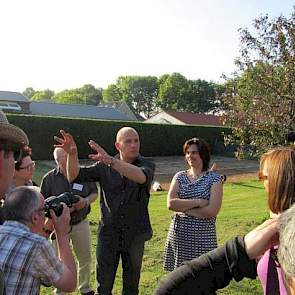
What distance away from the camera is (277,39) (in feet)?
35.1

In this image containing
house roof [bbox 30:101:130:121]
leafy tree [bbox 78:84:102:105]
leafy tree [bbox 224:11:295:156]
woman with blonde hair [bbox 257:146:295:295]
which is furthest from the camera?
leafy tree [bbox 78:84:102:105]

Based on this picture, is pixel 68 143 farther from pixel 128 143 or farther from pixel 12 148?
pixel 12 148

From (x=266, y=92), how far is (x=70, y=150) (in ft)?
23.5

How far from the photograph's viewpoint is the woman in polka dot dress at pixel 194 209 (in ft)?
15.1

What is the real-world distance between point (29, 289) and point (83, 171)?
2068 mm

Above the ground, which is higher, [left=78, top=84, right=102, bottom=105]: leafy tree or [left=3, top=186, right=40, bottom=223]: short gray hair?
[left=78, top=84, right=102, bottom=105]: leafy tree

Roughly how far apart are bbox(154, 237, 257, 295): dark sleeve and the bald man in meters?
2.79

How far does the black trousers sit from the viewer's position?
Result: 15.4 feet

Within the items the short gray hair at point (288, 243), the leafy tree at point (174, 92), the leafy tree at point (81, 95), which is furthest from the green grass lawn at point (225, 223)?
the leafy tree at point (81, 95)

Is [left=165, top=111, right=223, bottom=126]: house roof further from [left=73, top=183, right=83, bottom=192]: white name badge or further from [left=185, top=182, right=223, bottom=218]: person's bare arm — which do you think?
[left=185, top=182, right=223, bottom=218]: person's bare arm

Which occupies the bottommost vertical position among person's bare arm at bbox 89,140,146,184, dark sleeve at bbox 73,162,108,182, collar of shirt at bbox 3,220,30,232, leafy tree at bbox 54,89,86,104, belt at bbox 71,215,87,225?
belt at bbox 71,215,87,225

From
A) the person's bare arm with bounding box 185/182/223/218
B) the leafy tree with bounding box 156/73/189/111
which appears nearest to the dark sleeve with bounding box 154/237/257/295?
the person's bare arm with bounding box 185/182/223/218

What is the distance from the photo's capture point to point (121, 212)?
4.64 meters

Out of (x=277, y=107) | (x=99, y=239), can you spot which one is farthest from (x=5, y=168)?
(x=277, y=107)
